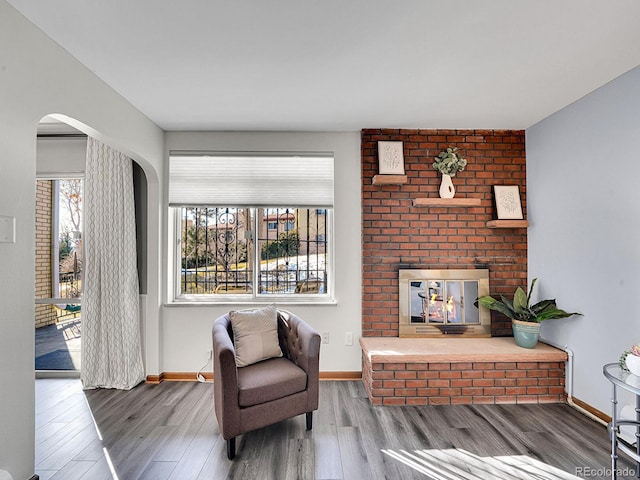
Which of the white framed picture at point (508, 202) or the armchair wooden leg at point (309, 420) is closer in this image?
the armchair wooden leg at point (309, 420)

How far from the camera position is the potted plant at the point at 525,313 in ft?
10.0

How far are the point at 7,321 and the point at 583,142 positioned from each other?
Result: 403 cm

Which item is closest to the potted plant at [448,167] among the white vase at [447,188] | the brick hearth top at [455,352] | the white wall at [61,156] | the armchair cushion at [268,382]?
the white vase at [447,188]

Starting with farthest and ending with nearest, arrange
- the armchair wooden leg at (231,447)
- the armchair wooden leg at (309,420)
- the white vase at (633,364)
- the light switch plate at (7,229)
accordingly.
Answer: the armchair wooden leg at (309,420) < the armchair wooden leg at (231,447) < the white vase at (633,364) < the light switch plate at (7,229)

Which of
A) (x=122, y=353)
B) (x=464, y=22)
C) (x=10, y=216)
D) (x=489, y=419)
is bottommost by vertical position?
(x=489, y=419)

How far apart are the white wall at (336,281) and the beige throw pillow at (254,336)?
29.6 inches

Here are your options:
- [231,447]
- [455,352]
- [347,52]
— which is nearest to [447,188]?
[455,352]

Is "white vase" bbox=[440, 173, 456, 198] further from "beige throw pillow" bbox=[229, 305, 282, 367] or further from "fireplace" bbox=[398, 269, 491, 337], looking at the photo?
"beige throw pillow" bbox=[229, 305, 282, 367]

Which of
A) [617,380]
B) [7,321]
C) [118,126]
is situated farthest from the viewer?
[118,126]

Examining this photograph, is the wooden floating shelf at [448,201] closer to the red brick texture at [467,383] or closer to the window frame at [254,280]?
the window frame at [254,280]

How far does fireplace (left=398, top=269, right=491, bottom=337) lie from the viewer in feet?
11.5

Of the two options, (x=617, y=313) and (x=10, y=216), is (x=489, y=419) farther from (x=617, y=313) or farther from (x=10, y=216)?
(x=10, y=216)

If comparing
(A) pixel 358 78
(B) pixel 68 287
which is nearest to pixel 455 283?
(A) pixel 358 78

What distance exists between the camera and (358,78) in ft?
8.11
